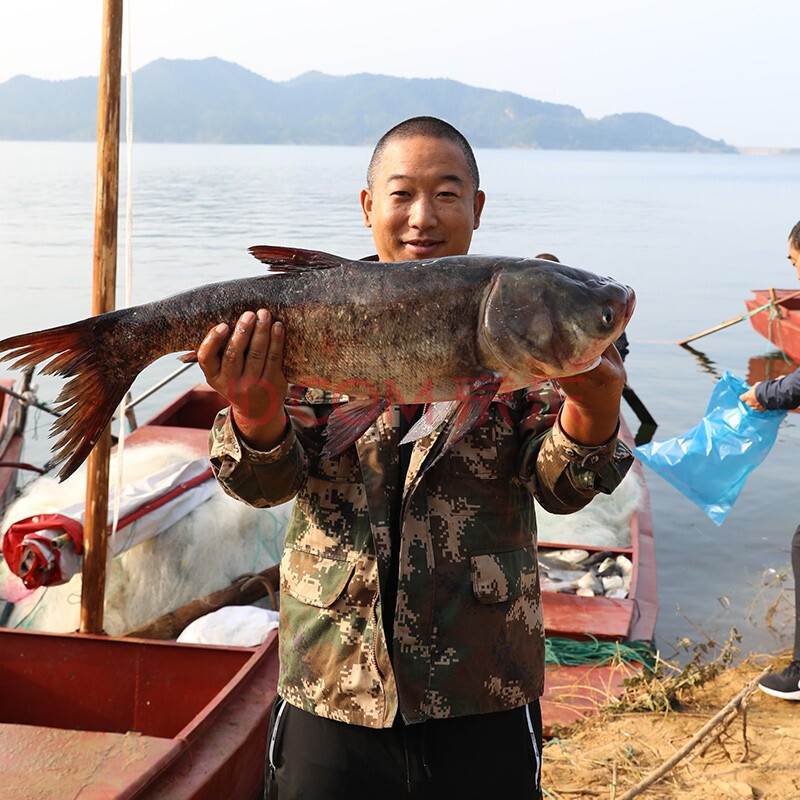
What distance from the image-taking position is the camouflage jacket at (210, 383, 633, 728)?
253cm

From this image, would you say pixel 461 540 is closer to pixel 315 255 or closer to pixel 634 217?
pixel 315 255

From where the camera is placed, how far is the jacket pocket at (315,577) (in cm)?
259

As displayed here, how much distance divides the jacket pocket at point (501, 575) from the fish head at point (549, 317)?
0.59 m

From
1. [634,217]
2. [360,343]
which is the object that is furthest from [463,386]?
[634,217]

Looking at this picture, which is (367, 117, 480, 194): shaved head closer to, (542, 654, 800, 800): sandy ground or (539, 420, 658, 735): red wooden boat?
(542, 654, 800, 800): sandy ground

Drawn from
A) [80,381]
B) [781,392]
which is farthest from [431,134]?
[781,392]

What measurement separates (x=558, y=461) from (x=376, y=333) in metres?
0.58

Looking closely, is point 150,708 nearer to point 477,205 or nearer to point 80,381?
point 80,381

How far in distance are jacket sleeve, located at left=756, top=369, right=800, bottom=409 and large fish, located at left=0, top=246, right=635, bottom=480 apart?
4.42 meters

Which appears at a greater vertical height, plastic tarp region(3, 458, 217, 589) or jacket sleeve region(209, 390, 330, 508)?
jacket sleeve region(209, 390, 330, 508)

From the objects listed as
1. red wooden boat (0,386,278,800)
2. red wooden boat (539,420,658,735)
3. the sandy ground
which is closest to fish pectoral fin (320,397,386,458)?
red wooden boat (0,386,278,800)

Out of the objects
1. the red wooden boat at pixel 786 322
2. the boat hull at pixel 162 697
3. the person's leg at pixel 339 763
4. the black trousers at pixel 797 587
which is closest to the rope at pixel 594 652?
the black trousers at pixel 797 587

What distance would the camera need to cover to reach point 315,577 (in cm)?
264

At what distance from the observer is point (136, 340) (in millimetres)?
2516
